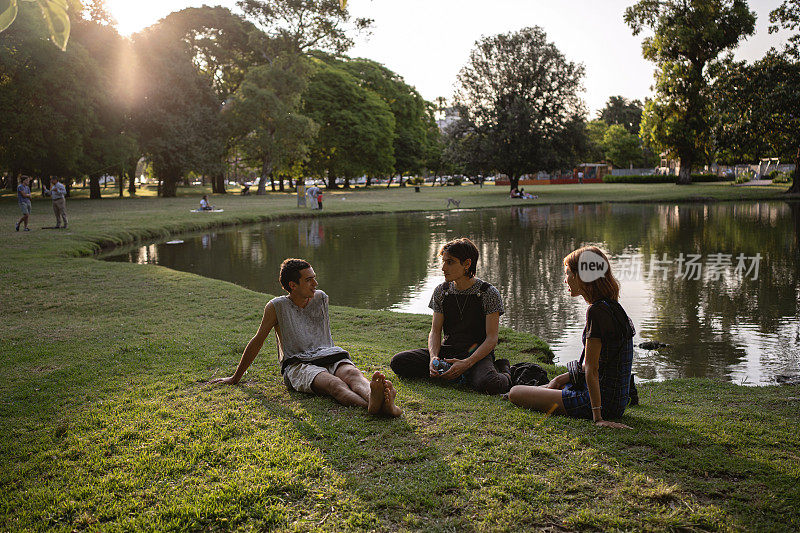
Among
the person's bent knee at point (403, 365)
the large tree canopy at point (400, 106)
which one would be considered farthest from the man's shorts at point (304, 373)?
the large tree canopy at point (400, 106)

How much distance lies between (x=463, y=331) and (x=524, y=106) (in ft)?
158

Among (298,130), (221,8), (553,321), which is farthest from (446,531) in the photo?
(221,8)

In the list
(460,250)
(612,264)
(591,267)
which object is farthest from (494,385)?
(612,264)

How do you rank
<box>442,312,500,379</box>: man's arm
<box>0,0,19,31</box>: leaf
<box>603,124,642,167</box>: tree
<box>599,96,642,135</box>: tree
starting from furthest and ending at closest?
<box>599,96,642,135</box>: tree → <box>603,124,642,167</box>: tree → <box>442,312,500,379</box>: man's arm → <box>0,0,19,31</box>: leaf

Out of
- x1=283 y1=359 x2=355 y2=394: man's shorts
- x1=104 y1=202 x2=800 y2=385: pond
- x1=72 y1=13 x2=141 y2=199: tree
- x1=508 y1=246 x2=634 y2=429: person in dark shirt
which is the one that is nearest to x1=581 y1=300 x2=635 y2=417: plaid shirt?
x1=508 y1=246 x2=634 y2=429: person in dark shirt

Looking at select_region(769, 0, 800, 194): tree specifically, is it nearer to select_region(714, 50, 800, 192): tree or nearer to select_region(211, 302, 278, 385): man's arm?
select_region(714, 50, 800, 192): tree

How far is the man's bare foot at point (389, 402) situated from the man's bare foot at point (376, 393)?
0.8 inches

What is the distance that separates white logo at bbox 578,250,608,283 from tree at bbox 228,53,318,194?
48.1 m

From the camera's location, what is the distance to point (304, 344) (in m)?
5.45

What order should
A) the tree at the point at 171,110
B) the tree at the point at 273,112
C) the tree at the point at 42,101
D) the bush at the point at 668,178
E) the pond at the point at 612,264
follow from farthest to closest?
the bush at the point at 668,178, the tree at the point at 273,112, the tree at the point at 171,110, the tree at the point at 42,101, the pond at the point at 612,264

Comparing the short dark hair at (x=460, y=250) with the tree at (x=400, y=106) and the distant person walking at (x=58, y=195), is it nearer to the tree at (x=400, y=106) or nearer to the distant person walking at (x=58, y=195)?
the distant person walking at (x=58, y=195)

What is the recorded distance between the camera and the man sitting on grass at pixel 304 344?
5.12 metres

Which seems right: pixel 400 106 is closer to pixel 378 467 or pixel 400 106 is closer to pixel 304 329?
pixel 304 329

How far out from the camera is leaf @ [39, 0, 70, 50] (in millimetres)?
1903
